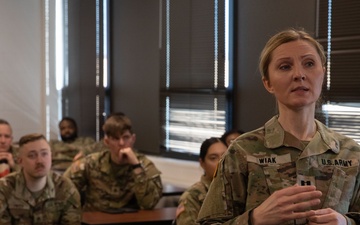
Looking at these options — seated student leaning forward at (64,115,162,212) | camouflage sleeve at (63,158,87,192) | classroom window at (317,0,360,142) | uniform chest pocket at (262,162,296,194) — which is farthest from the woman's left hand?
camouflage sleeve at (63,158,87,192)

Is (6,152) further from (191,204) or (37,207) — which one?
(191,204)

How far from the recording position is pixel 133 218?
4.83 meters

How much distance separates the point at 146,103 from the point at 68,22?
2060 mm

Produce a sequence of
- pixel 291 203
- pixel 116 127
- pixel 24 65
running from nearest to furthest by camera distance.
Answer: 1. pixel 291 203
2. pixel 116 127
3. pixel 24 65

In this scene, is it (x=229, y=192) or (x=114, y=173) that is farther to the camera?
(x=114, y=173)

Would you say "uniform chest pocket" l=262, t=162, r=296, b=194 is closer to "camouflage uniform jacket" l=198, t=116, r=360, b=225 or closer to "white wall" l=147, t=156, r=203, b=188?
"camouflage uniform jacket" l=198, t=116, r=360, b=225

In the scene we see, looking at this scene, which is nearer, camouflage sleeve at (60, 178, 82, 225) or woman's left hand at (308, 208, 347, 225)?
woman's left hand at (308, 208, 347, 225)

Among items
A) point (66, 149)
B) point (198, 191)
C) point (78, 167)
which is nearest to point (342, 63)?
point (198, 191)

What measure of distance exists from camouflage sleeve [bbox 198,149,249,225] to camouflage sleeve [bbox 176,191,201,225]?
1.94m

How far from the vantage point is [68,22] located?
30.0 feet

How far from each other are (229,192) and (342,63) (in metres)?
3.28

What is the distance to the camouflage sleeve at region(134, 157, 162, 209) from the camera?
5375mm

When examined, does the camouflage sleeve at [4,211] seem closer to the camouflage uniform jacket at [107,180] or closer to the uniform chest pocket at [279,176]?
the camouflage uniform jacket at [107,180]

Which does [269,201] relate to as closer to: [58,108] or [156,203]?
[156,203]
